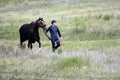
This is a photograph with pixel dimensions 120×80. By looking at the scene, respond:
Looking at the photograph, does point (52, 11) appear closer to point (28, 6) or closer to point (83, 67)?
point (28, 6)

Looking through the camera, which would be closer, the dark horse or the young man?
the dark horse

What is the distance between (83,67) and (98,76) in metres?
1.36

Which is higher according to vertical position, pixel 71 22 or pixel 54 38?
pixel 54 38

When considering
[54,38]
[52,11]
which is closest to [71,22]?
[52,11]

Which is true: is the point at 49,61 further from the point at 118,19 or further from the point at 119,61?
the point at 118,19

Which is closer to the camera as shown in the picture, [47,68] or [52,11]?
[47,68]

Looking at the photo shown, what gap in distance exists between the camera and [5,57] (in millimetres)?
15531

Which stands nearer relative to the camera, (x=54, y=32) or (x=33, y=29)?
(x=33, y=29)

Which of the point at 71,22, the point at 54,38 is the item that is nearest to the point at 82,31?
the point at 71,22

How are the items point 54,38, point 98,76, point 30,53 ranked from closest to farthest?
point 98,76
point 30,53
point 54,38

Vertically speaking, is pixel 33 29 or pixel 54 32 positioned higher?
pixel 33 29

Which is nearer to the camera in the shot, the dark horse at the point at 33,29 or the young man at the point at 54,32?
the dark horse at the point at 33,29

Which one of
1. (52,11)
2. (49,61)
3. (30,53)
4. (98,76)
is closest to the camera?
(98,76)

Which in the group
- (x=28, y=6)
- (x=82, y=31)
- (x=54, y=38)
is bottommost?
(x=28, y=6)
